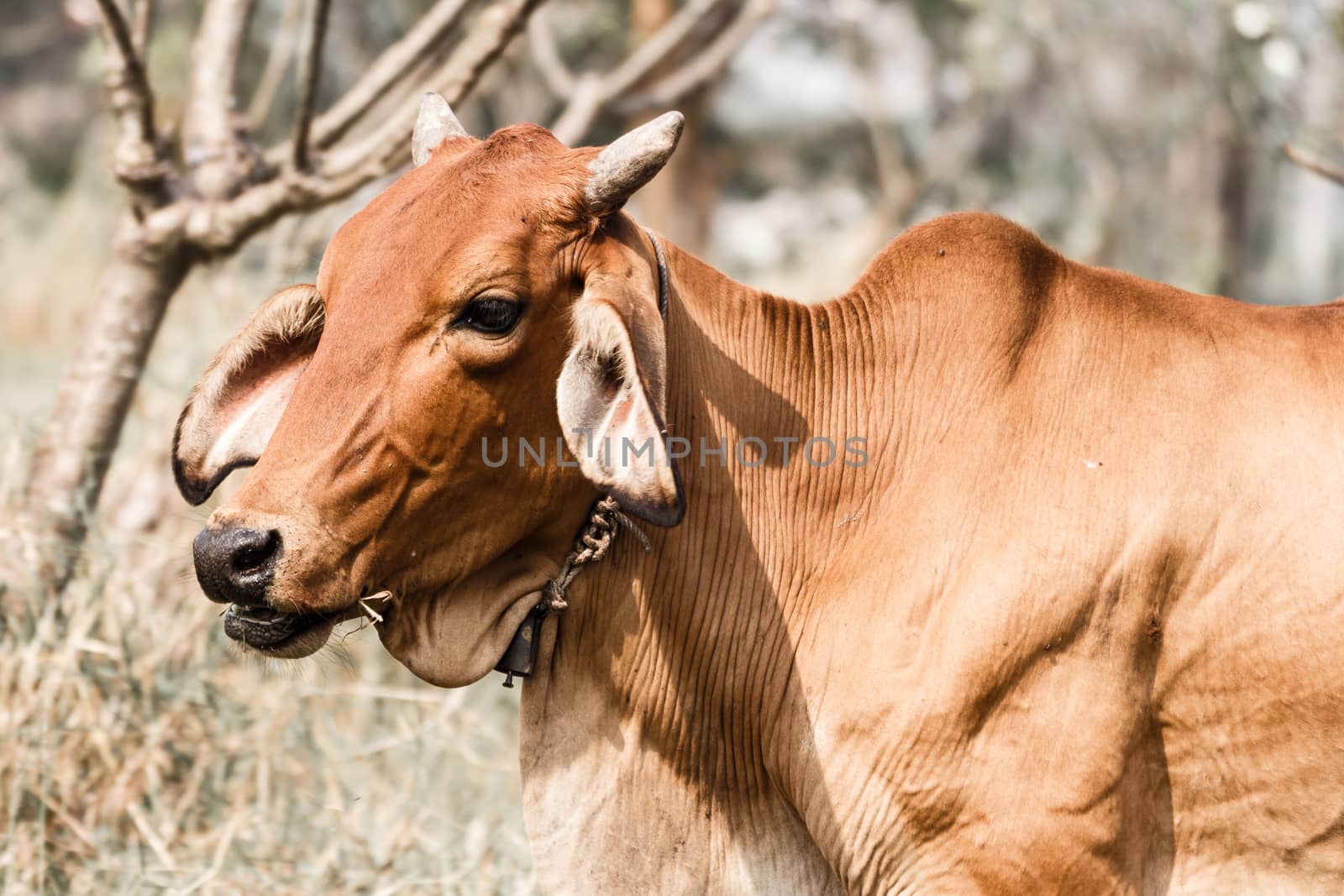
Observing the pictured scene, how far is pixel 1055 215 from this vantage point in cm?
2223

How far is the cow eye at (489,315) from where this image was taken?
261 centimetres

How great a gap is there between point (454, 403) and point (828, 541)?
817 mm

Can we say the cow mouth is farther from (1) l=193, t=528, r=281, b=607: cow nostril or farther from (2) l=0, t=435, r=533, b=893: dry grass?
(2) l=0, t=435, r=533, b=893: dry grass

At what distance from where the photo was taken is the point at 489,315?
262 centimetres

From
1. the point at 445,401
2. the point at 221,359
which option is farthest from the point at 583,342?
the point at 221,359

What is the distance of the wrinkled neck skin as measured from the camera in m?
2.92

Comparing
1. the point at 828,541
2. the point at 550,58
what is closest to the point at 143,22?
the point at 828,541

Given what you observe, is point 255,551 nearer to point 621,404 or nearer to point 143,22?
point 621,404

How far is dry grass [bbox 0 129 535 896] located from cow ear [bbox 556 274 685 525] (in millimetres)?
1449

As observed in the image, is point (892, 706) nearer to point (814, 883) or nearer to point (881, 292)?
point (814, 883)

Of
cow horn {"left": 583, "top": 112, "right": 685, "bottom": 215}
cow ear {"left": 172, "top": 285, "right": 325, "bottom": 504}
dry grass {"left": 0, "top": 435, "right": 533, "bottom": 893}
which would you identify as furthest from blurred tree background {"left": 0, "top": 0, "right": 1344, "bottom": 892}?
cow horn {"left": 583, "top": 112, "right": 685, "bottom": 215}

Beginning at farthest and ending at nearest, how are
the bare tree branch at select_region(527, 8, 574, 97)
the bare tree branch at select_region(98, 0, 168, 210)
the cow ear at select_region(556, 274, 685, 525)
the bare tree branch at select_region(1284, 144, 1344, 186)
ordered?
1. the bare tree branch at select_region(527, 8, 574, 97)
2. the bare tree branch at select_region(98, 0, 168, 210)
3. the bare tree branch at select_region(1284, 144, 1344, 186)
4. the cow ear at select_region(556, 274, 685, 525)

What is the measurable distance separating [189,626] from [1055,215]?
19655 millimetres

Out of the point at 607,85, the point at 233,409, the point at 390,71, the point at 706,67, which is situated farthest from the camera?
the point at 706,67
